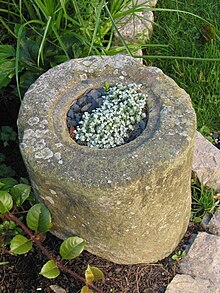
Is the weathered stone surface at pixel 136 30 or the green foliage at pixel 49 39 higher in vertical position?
the green foliage at pixel 49 39

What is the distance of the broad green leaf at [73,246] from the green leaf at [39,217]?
10 cm

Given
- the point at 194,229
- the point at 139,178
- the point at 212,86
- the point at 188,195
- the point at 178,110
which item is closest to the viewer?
the point at 139,178

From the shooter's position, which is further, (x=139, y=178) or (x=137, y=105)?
(x=137, y=105)

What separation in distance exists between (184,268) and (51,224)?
2.27 ft

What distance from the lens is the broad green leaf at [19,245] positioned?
7.00 feet

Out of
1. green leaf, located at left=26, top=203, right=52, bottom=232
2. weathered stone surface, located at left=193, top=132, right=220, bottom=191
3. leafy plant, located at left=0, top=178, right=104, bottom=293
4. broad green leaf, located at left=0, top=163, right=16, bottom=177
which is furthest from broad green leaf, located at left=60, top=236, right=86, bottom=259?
weathered stone surface, located at left=193, top=132, right=220, bottom=191

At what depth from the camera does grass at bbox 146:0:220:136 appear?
3.02m

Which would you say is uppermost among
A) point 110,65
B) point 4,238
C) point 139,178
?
point 110,65

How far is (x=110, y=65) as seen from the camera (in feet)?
7.70

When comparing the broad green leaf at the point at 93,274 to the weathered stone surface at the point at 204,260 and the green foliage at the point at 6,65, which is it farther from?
the green foliage at the point at 6,65

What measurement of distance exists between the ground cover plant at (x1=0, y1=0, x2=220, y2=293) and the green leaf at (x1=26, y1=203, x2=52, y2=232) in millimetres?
244

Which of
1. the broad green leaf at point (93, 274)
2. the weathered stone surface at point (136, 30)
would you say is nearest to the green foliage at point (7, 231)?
the broad green leaf at point (93, 274)

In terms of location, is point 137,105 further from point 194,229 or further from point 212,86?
point 212,86

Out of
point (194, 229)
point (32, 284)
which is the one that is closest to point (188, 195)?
point (194, 229)
